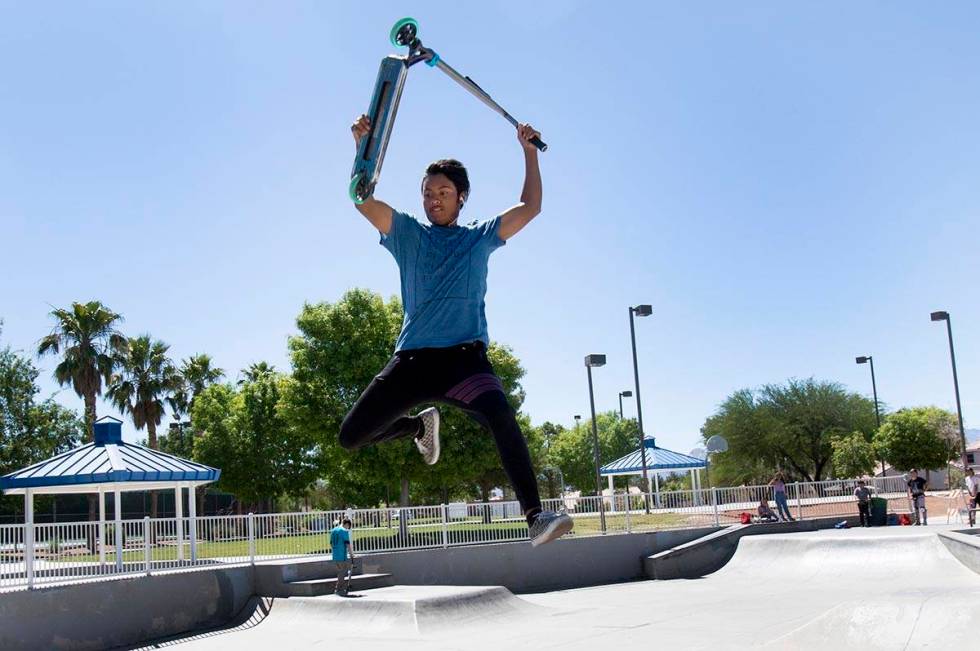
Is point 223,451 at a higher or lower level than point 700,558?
higher

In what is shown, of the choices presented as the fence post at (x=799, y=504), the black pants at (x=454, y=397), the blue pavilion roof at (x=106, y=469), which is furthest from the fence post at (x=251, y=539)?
the fence post at (x=799, y=504)

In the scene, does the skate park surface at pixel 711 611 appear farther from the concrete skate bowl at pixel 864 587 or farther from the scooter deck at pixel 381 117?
the scooter deck at pixel 381 117

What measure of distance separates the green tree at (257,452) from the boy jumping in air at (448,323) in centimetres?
4965

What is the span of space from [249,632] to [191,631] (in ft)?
6.36

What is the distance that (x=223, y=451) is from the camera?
178 feet

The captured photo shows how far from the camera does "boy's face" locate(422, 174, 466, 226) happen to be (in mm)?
4316

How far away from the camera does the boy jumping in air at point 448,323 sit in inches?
156

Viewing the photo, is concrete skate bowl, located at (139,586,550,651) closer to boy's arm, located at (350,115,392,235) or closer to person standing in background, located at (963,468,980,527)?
boy's arm, located at (350,115,392,235)

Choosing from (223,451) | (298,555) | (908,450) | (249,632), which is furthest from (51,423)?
(908,450)

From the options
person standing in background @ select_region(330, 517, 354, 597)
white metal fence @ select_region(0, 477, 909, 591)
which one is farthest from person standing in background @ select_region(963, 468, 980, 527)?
person standing in background @ select_region(330, 517, 354, 597)

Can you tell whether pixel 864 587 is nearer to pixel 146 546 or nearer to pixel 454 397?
pixel 146 546

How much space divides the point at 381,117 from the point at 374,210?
1.54 feet

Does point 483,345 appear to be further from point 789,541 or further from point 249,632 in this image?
point 789,541

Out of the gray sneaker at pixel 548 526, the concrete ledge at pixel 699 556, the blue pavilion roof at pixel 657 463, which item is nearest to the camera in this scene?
the gray sneaker at pixel 548 526
